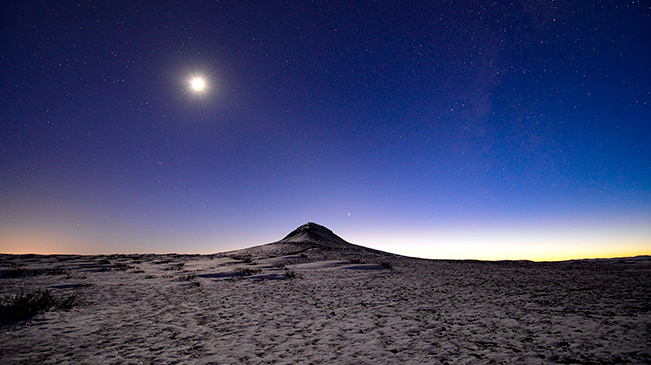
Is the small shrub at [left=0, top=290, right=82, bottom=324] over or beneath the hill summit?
beneath

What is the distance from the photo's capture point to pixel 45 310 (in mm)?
7301

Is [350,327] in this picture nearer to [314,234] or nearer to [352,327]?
[352,327]

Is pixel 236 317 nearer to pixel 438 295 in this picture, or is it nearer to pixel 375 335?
pixel 375 335

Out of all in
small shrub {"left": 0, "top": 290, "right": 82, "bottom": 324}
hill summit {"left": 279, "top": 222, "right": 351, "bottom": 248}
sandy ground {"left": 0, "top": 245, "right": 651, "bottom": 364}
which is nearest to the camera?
sandy ground {"left": 0, "top": 245, "right": 651, "bottom": 364}

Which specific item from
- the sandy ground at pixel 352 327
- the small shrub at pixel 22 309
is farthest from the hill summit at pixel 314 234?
the small shrub at pixel 22 309

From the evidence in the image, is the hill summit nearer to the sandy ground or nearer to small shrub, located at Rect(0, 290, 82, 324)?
the sandy ground

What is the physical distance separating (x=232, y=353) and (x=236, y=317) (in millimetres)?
2538

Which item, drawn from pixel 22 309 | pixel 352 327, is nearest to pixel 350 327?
pixel 352 327

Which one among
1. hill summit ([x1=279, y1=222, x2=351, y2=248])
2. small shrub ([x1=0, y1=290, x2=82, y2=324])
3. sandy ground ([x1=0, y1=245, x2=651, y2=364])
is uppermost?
hill summit ([x1=279, y1=222, x2=351, y2=248])

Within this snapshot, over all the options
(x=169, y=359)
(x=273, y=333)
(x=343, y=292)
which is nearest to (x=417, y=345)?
(x=273, y=333)

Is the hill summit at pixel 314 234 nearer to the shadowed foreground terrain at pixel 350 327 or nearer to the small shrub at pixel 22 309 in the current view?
the shadowed foreground terrain at pixel 350 327

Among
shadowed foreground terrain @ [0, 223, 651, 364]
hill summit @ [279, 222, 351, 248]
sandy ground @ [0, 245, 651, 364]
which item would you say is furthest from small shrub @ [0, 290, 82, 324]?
hill summit @ [279, 222, 351, 248]

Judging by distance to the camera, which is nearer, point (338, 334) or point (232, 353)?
point (232, 353)

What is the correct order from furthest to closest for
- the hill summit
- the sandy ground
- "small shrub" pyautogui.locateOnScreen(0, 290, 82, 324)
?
the hill summit, "small shrub" pyautogui.locateOnScreen(0, 290, 82, 324), the sandy ground
